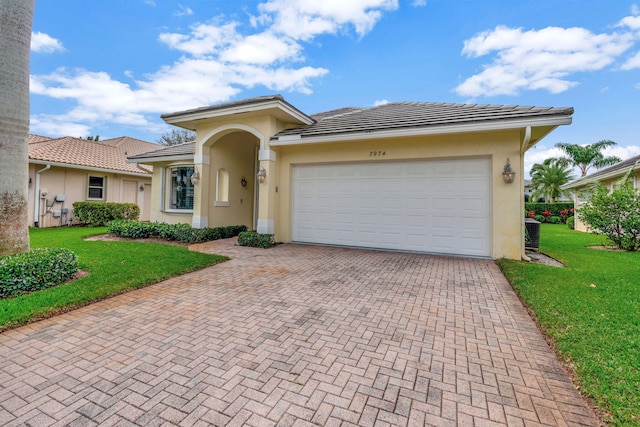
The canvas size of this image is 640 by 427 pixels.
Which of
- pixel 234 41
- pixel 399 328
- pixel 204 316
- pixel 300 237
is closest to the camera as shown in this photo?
pixel 399 328

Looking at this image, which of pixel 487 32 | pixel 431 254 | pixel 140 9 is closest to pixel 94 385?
pixel 431 254

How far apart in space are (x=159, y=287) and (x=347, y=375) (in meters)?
4.05

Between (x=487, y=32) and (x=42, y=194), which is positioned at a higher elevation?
(x=487, y=32)

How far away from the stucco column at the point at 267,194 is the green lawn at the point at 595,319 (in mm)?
6608

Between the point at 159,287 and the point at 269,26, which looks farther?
the point at 269,26

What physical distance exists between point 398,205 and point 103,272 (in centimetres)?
734

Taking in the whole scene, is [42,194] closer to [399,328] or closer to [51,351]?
[51,351]

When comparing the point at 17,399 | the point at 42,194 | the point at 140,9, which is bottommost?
the point at 17,399

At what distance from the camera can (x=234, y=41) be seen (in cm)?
1280

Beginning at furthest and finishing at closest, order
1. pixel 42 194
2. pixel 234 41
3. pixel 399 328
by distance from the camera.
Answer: pixel 42 194 < pixel 234 41 < pixel 399 328

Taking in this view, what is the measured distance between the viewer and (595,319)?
3658mm

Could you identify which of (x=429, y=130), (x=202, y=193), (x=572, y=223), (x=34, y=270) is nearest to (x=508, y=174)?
(x=429, y=130)

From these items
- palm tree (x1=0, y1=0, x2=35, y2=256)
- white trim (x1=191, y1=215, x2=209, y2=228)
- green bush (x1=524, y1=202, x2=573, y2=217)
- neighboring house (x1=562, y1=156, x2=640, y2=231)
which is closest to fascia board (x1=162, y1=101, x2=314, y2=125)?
white trim (x1=191, y1=215, x2=209, y2=228)

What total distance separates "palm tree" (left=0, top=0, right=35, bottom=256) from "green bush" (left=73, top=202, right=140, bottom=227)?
36.8 ft
